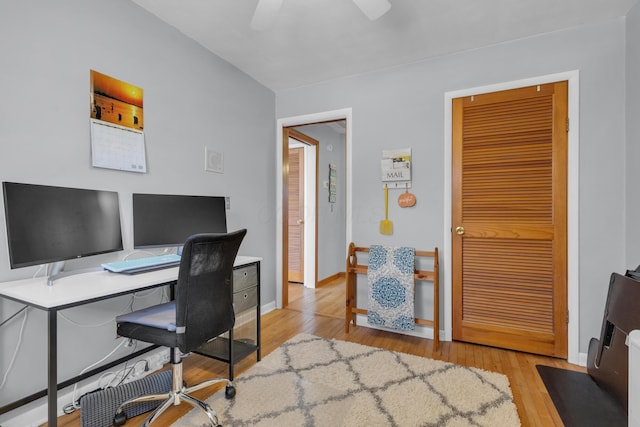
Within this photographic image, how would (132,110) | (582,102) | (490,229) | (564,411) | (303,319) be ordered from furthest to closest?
(303,319)
(490,229)
(582,102)
(132,110)
(564,411)

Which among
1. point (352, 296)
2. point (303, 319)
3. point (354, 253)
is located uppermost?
point (354, 253)

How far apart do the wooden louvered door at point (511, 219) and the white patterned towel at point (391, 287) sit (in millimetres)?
385

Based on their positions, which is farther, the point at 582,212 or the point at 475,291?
the point at 475,291

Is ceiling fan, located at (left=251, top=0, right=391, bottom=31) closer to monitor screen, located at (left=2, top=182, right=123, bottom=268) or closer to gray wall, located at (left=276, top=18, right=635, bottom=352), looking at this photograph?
gray wall, located at (left=276, top=18, right=635, bottom=352)

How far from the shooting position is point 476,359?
2.31 m

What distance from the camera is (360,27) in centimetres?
228

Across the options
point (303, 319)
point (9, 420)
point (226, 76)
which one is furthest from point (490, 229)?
point (9, 420)

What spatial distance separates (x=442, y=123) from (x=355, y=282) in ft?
5.41

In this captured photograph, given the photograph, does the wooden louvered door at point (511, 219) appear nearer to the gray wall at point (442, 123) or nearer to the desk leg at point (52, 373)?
the gray wall at point (442, 123)

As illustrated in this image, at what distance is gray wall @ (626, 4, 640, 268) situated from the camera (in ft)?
6.45

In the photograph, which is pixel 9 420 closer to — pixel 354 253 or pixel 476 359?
pixel 354 253

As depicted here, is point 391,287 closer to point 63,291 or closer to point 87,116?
point 63,291

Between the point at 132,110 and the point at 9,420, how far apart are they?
1783 mm

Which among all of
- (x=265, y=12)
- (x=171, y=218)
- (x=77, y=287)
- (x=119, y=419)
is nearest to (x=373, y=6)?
(x=265, y=12)
